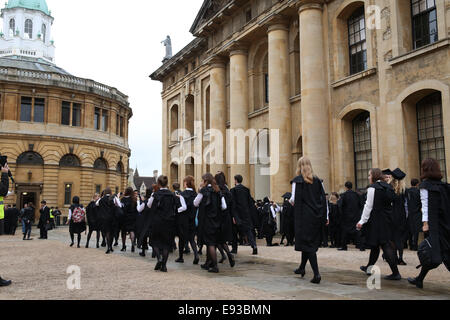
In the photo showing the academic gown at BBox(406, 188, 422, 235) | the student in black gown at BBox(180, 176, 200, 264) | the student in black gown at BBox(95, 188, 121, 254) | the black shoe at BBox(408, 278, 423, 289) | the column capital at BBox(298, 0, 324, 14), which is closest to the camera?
the black shoe at BBox(408, 278, 423, 289)

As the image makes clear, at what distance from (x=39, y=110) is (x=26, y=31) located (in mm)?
27741

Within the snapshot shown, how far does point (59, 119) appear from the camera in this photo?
4028cm

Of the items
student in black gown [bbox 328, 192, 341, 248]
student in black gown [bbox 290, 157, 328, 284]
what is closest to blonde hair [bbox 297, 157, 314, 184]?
student in black gown [bbox 290, 157, 328, 284]

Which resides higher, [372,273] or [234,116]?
[234,116]

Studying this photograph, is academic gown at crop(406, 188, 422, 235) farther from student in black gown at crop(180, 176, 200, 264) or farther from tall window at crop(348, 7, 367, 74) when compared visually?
tall window at crop(348, 7, 367, 74)

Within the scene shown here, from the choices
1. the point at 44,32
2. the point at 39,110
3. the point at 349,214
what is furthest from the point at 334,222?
the point at 44,32

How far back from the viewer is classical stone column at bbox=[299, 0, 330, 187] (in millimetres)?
18531

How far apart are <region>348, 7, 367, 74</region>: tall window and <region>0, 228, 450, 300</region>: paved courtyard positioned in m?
10.2

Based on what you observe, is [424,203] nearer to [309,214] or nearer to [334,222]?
[309,214]

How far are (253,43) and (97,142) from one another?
76.5 ft

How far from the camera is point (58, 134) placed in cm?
3981

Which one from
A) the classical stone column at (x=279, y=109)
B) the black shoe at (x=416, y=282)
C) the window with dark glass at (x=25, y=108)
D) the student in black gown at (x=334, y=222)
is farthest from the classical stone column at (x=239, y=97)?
the window with dark glass at (x=25, y=108)
